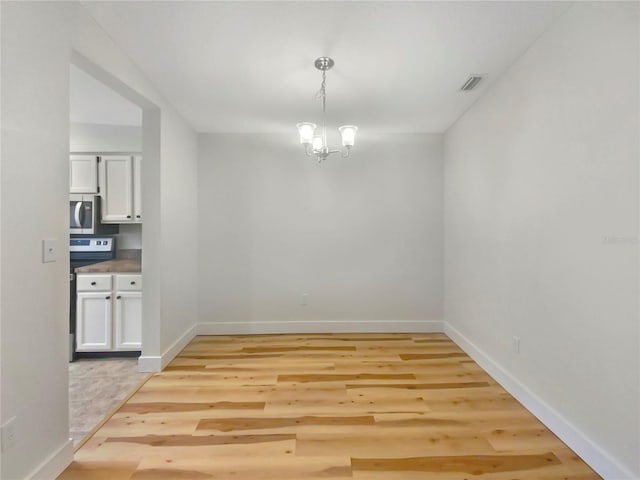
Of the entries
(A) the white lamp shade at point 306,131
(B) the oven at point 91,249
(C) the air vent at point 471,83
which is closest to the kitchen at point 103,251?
(B) the oven at point 91,249

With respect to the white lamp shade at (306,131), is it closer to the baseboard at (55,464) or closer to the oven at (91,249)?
the baseboard at (55,464)

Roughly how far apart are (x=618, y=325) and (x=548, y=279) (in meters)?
0.52

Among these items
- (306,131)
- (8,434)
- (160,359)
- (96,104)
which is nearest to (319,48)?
(306,131)

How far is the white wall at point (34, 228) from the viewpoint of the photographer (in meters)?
1.36

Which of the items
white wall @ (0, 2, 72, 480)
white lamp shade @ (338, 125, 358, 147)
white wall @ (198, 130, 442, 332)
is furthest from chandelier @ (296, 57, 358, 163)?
white wall @ (0, 2, 72, 480)

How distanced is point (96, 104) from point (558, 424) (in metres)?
4.69

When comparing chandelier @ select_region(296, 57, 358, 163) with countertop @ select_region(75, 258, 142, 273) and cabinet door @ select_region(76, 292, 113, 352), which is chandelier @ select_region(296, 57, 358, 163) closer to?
countertop @ select_region(75, 258, 142, 273)

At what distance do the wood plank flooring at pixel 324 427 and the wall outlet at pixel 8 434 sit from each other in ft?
1.53

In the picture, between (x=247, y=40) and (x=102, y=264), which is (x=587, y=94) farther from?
(x=102, y=264)

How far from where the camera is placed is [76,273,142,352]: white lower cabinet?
3119mm

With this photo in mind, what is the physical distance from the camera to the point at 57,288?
1.65 metres

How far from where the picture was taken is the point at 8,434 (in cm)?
135

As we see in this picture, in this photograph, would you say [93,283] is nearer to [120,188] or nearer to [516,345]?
[120,188]

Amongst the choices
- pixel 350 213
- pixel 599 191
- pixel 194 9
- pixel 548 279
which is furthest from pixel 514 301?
pixel 194 9
